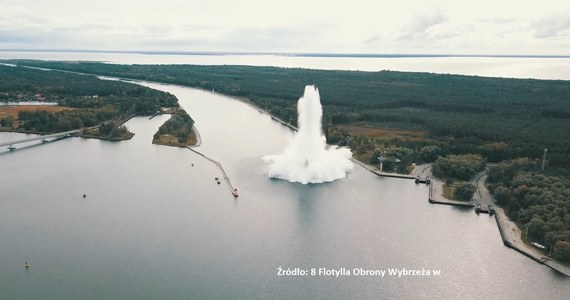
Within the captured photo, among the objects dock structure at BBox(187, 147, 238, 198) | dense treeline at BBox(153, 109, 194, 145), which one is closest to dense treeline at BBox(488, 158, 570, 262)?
dock structure at BBox(187, 147, 238, 198)

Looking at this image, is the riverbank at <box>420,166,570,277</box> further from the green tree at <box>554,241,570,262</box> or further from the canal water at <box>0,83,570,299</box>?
the canal water at <box>0,83,570,299</box>

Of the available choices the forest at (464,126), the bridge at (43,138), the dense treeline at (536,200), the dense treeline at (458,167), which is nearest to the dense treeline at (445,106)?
the forest at (464,126)

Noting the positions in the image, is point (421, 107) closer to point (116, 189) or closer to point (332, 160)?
point (332, 160)

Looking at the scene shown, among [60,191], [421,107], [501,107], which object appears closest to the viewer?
[60,191]

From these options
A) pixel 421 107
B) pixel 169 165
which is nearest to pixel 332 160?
pixel 169 165

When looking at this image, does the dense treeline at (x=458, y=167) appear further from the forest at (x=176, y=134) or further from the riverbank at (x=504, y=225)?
the forest at (x=176, y=134)

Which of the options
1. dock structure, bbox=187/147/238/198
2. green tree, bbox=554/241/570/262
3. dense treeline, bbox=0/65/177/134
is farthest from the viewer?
dense treeline, bbox=0/65/177/134

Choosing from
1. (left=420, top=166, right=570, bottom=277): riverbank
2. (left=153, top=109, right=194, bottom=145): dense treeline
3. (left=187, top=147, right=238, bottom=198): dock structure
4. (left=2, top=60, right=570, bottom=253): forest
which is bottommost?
(left=187, top=147, right=238, bottom=198): dock structure
